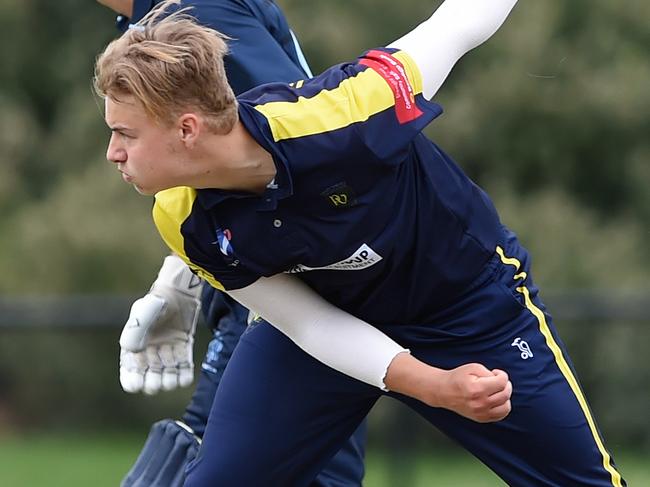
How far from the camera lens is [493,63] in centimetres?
949

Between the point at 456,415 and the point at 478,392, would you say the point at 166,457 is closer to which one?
the point at 456,415

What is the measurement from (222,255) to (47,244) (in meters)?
6.64

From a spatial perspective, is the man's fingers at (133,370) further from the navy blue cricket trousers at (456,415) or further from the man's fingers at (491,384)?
the man's fingers at (491,384)

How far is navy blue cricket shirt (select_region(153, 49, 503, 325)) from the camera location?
3021 mm

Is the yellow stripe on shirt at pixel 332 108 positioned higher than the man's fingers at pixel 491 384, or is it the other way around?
the yellow stripe on shirt at pixel 332 108

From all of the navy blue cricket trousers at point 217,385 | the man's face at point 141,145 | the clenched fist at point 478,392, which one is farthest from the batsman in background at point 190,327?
the clenched fist at point 478,392

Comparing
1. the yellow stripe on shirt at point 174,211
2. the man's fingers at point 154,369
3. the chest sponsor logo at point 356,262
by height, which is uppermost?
the yellow stripe on shirt at point 174,211

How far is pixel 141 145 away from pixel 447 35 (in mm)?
758

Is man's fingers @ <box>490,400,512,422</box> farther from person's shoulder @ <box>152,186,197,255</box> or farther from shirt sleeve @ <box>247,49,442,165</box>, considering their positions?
person's shoulder @ <box>152,186,197,255</box>

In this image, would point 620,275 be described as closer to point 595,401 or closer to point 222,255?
point 595,401

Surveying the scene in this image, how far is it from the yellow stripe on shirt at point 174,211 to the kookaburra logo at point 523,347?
31.3 inches

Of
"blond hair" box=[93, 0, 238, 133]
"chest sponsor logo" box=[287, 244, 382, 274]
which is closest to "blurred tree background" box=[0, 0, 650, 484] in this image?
Answer: "chest sponsor logo" box=[287, 244, 382, 274]

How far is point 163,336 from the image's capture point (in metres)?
3.88

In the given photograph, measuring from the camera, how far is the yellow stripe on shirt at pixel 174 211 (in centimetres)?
311
